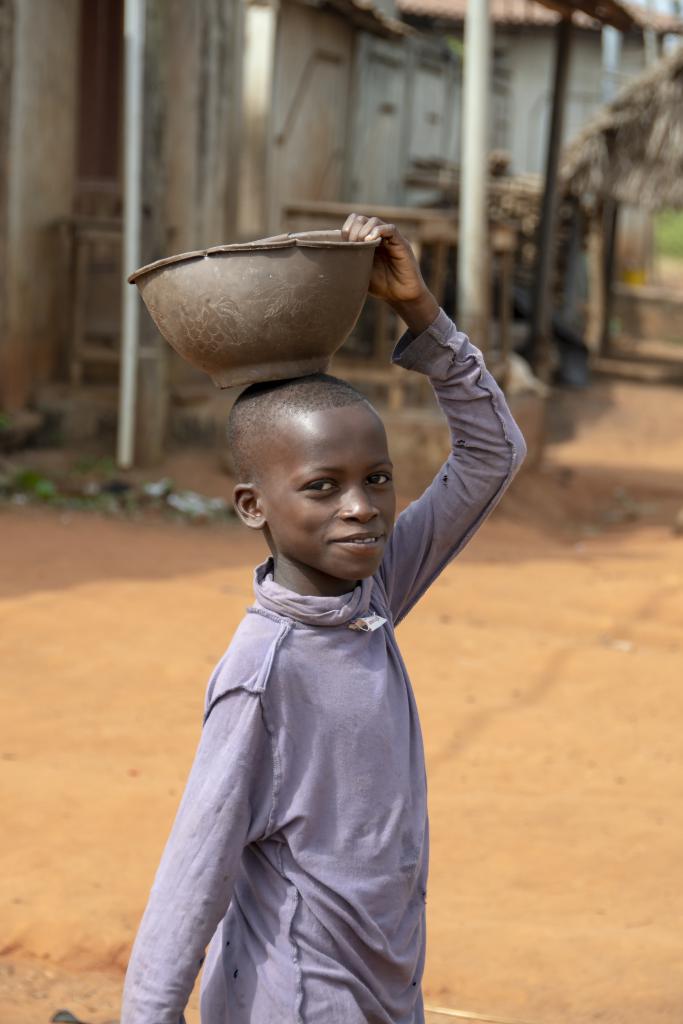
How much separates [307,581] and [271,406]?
0.24 meters

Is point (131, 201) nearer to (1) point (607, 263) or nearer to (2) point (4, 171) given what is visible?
(2) point (4, 171)

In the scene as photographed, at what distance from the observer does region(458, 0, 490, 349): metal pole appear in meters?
8.73

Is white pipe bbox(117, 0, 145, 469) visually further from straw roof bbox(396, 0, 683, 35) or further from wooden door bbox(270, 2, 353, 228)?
straw roof bbox(396, 0, 683, 35)

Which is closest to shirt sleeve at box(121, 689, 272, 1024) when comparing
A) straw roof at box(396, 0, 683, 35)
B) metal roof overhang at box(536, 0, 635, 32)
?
metal roof overhang at box(536, 0, 635, 32)

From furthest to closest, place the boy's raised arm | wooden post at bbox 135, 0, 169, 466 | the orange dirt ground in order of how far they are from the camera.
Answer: wooden post at bbox 135, 0, 169, 466, the orange dirt ground, the boy's raised arm

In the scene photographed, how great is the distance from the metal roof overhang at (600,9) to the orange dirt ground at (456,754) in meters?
4.72

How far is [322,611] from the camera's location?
70.2 inches

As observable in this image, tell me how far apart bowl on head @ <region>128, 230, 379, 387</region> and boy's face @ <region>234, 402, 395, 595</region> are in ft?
0.34

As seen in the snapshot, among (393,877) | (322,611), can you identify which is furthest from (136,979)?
(322,611)

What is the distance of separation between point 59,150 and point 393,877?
26.9ft

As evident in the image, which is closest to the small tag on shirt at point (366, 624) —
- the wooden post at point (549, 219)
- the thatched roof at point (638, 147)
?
the wooden post at point (549, 219)

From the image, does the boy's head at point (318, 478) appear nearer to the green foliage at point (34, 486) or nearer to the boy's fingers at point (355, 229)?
the boy's fingers at point (355, 229)

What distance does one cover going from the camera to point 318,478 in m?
1.78

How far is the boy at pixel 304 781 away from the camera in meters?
1.70
